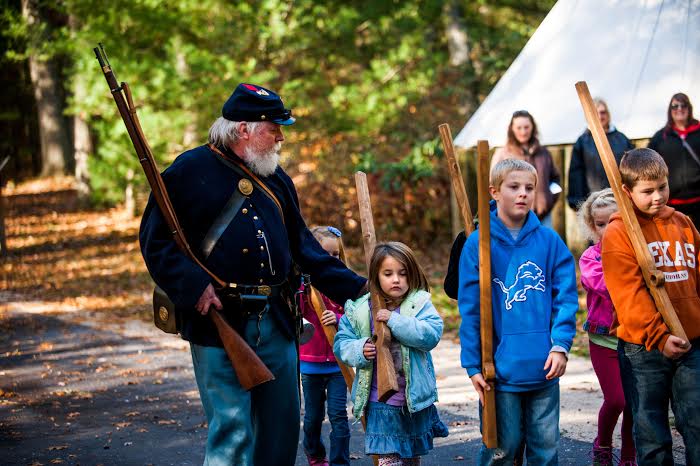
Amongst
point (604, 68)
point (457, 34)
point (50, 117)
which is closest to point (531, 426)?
point (604, 68)

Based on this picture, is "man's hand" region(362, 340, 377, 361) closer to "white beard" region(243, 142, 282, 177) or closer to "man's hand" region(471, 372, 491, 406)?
"man's hand" region(471, 372, 491, 406)

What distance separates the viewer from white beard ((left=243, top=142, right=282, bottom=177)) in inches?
174

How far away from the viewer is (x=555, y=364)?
4285mm

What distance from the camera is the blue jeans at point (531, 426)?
441 centimetres

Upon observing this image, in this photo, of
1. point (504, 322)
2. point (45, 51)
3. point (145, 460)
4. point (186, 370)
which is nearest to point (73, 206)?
point (45, 51)

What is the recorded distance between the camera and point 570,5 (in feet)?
36.5

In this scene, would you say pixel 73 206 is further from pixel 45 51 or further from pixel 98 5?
pixel 98 5

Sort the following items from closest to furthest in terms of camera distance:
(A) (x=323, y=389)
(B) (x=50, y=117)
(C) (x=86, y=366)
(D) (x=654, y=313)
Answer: (D) (x=654, y=313) < (A) (x=323, y=389) < (C) (x=86, y=366) < (B) (x=50, y=117)

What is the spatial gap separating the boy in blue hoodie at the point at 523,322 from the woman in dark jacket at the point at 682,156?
3926mm

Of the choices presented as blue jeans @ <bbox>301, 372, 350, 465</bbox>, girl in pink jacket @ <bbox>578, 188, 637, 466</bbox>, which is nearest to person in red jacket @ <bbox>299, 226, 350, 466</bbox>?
blue jeans @ <bbox>301, 372, 350, 465</bbox>

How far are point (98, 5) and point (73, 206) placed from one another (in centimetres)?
999

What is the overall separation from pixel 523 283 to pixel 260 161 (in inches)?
51.1

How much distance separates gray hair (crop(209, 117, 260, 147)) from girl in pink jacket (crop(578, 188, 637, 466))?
2149mm

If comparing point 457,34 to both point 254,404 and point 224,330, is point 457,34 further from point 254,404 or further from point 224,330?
point 224,330
